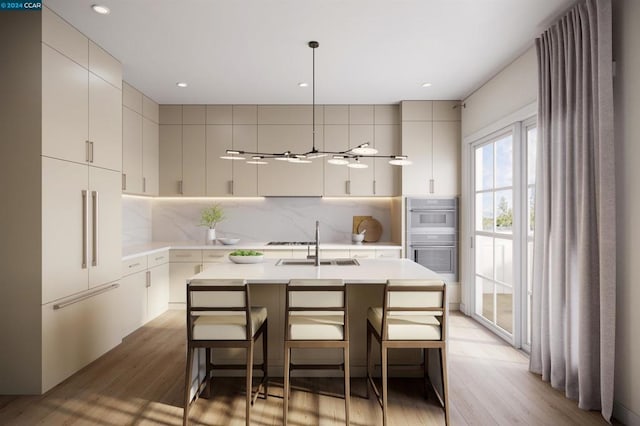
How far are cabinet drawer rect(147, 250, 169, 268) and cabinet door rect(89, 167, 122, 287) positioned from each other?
797 millimetres

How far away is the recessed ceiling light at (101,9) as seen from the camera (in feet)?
9.21

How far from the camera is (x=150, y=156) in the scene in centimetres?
507

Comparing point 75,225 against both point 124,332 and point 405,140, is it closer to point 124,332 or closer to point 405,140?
point 124,332

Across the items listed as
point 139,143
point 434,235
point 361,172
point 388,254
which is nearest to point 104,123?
point 139,143

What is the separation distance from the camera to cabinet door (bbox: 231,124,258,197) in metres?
5.29

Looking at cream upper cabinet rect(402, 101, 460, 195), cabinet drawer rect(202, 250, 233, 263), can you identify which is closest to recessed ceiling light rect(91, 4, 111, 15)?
cabinet drawer rect(202, 250, 233, 263)

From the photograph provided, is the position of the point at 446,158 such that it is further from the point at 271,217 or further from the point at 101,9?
the point at 101,9

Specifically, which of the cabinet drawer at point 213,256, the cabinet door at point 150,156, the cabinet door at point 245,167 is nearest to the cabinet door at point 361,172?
the cabinet door at point 245,167

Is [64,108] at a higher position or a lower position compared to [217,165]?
higher

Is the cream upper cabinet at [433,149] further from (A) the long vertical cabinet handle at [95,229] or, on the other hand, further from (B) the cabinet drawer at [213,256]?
(A) the long vertical cabinet handle at [95,229]

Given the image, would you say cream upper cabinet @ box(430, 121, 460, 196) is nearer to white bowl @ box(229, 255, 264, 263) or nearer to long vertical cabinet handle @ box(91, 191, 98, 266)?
white bowl @ box(229, 255, 264, 263)

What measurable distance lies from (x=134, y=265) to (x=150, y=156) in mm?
1600

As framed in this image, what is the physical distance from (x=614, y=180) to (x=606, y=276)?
599 mm

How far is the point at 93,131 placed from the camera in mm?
3336
